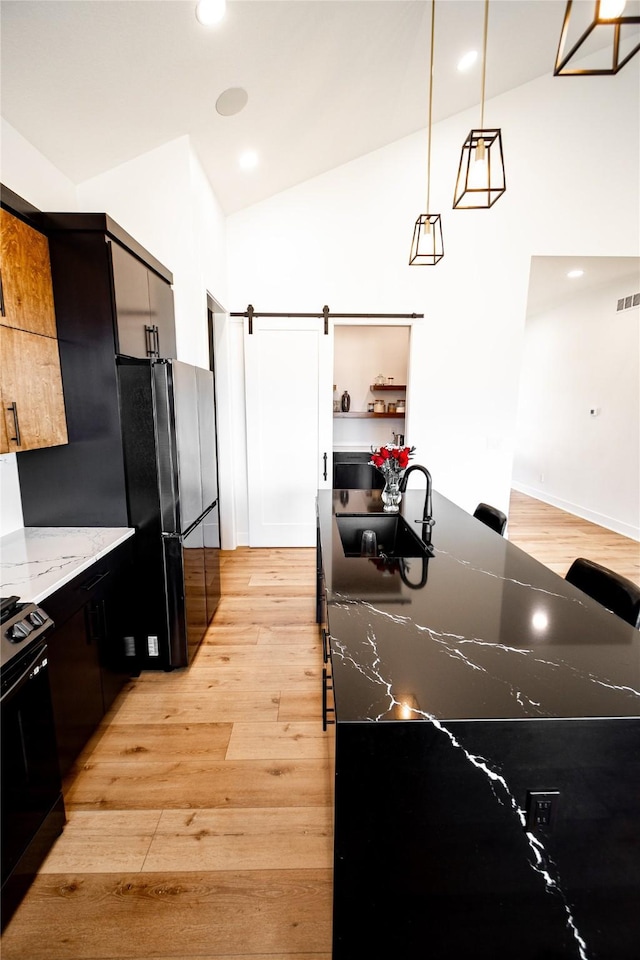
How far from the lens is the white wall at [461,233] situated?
3777mm

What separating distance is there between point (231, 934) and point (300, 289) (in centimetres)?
430

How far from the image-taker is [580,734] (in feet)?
2.98

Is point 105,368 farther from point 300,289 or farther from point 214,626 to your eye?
point 300,289

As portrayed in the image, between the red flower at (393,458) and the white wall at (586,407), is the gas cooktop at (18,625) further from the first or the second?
the white wall at (586,407)

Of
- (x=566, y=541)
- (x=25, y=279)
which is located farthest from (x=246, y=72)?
(x=566, y=541)

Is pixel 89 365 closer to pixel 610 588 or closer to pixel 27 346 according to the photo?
pixel 27 346

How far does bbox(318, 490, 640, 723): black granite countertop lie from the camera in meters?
0.94

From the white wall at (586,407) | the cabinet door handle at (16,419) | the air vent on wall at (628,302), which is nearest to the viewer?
the cabinet door handle at (16,419)

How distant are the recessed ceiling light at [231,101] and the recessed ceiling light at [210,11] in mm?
469

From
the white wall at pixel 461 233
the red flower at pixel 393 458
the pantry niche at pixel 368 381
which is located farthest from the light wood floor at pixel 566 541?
the red flower at pixel 393 458

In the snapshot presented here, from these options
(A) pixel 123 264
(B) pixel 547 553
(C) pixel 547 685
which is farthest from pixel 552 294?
A: (C) pixel 547 685

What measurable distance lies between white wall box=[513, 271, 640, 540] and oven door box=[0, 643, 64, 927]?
5725 millimetres

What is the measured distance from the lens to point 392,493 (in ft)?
8.82

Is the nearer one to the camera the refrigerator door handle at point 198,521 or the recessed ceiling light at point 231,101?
the refrigerator door handle at point 198,521
